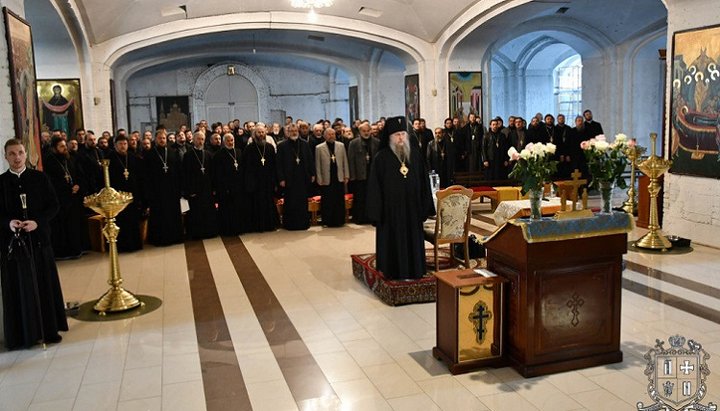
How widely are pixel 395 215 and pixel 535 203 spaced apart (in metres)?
2.14

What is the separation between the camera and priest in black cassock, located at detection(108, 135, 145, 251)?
9766mm

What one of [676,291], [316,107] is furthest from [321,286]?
[316,107]

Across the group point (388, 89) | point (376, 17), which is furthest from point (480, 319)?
point (388, 89)

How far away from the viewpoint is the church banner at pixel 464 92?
16656mm

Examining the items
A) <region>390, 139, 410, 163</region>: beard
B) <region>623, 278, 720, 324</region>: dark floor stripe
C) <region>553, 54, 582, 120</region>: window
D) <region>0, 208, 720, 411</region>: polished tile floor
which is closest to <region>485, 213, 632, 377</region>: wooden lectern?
<region>0, 208, 720, 411</region>: polished tile floor

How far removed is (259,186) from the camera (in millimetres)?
10969

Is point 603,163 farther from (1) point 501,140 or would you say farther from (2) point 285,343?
(1) point 501,140

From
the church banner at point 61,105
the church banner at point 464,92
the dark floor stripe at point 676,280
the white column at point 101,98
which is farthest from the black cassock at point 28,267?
the church banner at point 464,92

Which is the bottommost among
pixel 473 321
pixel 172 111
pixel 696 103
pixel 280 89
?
pixel 473 321

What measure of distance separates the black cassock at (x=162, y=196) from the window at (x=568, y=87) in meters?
15.5

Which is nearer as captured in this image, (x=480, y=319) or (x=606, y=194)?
(x=480, y=319)

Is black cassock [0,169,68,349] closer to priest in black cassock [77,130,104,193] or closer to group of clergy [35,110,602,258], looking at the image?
group of clergy [35,110,602,258]

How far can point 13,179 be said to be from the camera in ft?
18.8

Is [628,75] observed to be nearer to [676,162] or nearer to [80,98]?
[676,162]
